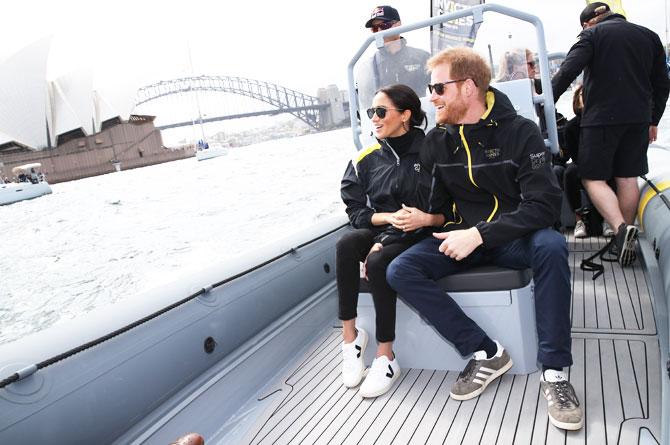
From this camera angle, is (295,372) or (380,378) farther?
(295,372)

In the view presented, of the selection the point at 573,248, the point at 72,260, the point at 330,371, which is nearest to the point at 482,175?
the point at 330,371

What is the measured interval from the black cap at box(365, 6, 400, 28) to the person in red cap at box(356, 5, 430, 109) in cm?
15

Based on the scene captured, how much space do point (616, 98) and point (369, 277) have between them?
143 centimetres

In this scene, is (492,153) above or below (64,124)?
below

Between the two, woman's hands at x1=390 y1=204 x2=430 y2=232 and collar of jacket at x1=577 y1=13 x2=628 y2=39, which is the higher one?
collar of jacket at x1=577 y1=13 x2=628 y2=39

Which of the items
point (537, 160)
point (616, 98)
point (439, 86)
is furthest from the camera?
point (616, 98)

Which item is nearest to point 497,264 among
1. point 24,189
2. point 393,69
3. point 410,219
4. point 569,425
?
point 410,219

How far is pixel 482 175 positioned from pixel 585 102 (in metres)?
1.06

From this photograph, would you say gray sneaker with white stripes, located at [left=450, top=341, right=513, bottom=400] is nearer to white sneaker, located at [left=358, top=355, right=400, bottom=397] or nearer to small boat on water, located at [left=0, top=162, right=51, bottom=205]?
white sneaker, located at [left=358, top=355, right=400, bottom=397]

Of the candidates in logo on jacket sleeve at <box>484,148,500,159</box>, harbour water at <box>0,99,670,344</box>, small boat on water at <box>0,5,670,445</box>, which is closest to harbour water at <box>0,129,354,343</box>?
harbour water at <box>0,99,670,344</box>

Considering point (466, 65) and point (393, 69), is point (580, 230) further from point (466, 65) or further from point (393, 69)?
point (466, 65)

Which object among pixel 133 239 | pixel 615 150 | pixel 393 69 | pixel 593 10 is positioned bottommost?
pixel 133 239

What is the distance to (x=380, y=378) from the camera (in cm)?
165

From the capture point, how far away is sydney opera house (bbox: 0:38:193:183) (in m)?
28.0
